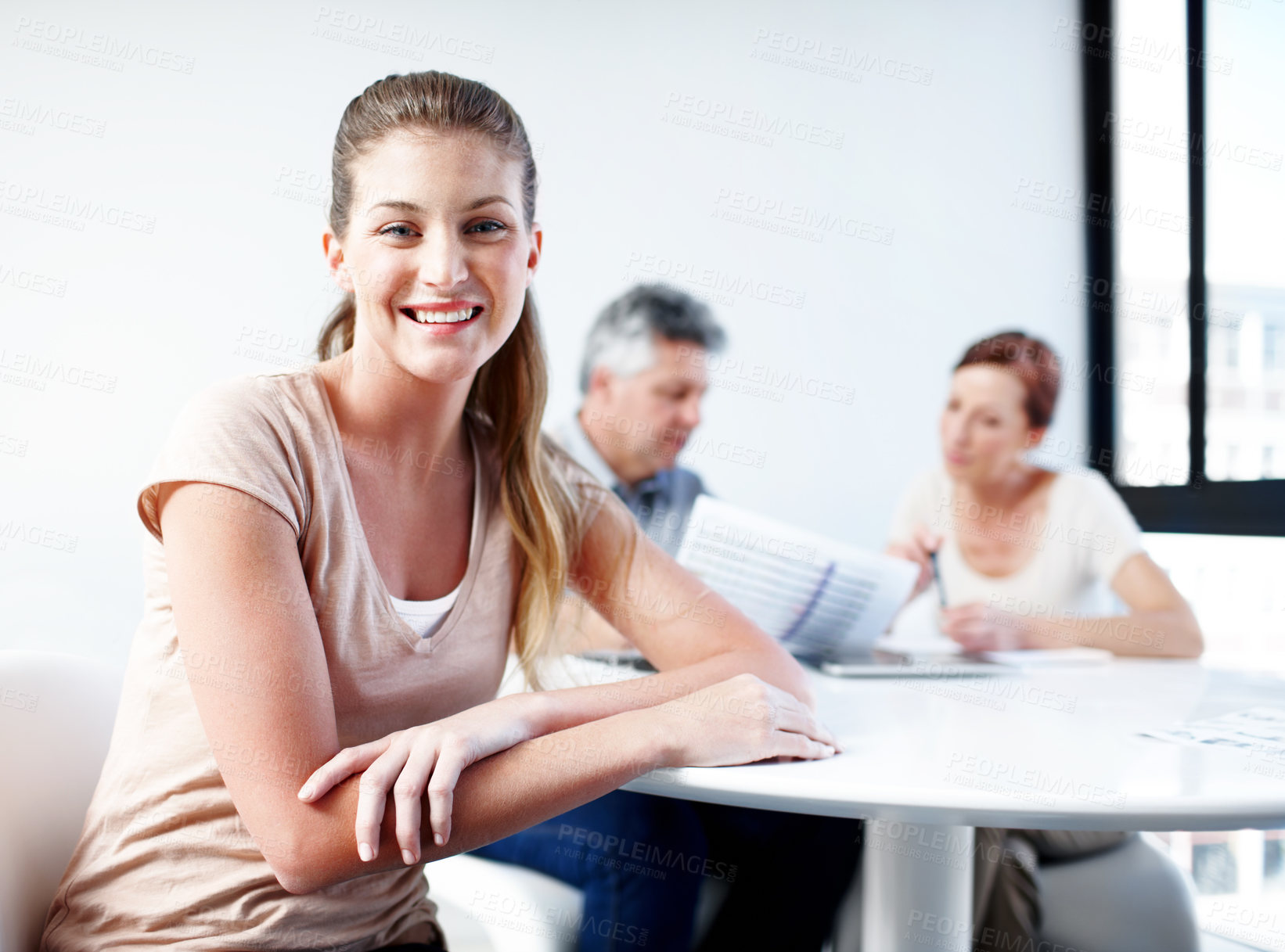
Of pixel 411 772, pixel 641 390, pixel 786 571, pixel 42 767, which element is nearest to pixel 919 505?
pixel 641 390

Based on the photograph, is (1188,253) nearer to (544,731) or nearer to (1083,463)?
(1083,463)

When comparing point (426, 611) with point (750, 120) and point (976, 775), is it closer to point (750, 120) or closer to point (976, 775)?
point (976, 775)

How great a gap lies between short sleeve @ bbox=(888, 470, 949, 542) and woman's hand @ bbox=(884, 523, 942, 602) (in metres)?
0.08

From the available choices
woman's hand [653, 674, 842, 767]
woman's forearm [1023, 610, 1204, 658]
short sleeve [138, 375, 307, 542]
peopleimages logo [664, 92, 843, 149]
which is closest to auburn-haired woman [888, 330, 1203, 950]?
woman's forearm [1023, 610, 1204, 658]

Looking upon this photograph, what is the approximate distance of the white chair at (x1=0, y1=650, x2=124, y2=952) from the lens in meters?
0.89

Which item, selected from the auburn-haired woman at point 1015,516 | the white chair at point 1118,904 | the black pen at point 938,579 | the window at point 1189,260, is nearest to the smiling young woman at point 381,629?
the white chair at point 1118,904

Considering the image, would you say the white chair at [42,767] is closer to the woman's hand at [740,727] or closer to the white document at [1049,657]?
the woman's hand at [740,727]

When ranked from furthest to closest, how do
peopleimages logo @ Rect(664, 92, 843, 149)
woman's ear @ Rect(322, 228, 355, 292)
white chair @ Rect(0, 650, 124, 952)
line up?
1. peopleimages logo @ Rect(664, 92, 843, 149)
2. woman's ear @ Rect(322, 228, 355, 292)
3. white chair @ Rect(0, 650, 124, 952)

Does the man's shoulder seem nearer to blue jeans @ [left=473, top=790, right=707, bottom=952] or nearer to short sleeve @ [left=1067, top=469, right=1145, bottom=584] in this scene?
short sleeve @ [left=1067, top=469, right=1145, bottom=584]

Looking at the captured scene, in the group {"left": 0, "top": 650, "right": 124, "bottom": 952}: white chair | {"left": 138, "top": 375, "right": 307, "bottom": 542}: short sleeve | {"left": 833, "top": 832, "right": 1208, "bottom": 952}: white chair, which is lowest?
{"left": 833, "top": 832, "right": 1208, "bottom": 952}: white chair

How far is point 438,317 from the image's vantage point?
1.02m

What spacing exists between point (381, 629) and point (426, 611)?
7cm

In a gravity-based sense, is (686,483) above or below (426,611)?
above

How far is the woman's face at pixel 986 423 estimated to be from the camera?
7.52ft
